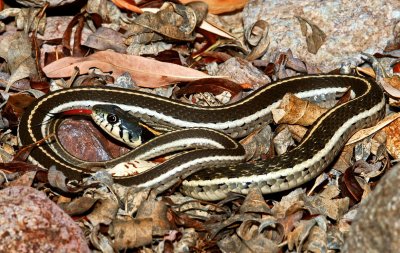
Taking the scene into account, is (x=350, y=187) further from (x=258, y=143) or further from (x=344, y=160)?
(x=258, y=143)

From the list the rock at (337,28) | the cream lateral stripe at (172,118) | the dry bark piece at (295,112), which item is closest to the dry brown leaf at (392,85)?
the rock at (337,28)

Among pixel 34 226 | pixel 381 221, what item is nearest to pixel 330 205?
pixel 381 221

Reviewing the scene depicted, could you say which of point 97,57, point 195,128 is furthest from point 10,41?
point 195,128

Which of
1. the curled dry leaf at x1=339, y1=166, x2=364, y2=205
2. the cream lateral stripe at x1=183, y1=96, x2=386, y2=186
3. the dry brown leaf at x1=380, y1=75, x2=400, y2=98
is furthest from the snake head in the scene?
the dry brown leaf at x1=380, y1=75, x2=400, y2=98

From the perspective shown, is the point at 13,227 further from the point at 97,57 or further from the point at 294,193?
the point at 97,57

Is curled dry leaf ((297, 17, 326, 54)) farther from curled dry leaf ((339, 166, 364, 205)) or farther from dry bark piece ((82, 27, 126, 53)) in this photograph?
dry bark piece ((82, 27, 126, 53))

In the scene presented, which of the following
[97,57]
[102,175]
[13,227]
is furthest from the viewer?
[97,57]
